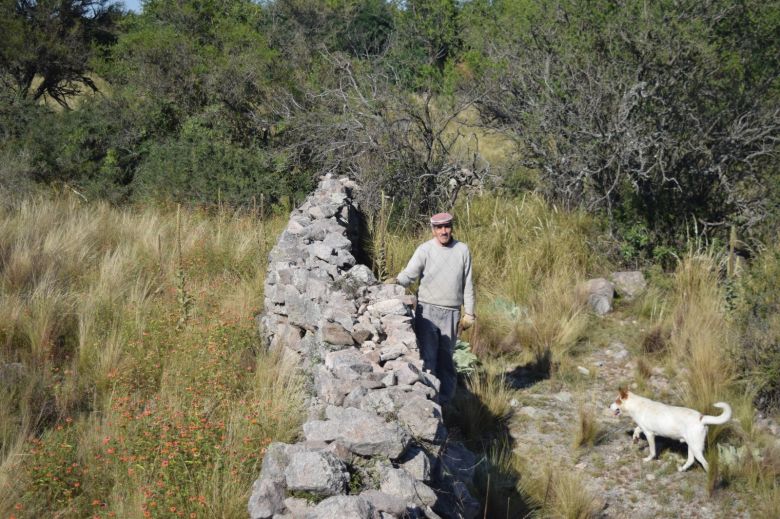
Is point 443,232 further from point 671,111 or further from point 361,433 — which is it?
point 671,111

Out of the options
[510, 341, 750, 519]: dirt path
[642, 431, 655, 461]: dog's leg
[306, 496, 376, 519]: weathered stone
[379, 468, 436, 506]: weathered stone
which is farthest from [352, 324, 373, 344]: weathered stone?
[642, 431, 655, 461]: dog's leg

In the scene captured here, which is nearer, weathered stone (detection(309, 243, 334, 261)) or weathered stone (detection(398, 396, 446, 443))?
weathered stone (detection(398, 396, 446, 443))

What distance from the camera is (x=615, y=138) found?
417 inches

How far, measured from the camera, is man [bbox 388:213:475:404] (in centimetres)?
637

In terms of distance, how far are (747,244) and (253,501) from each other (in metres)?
8.36

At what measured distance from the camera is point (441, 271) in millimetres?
6414

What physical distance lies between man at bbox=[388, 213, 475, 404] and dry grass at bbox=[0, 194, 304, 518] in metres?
1.22

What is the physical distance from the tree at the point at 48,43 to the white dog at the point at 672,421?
14.3 metres

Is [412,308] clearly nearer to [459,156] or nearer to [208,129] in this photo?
[459,156]

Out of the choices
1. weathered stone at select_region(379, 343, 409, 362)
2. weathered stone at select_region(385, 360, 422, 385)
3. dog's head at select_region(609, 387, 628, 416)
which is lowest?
dog's head at select_region(609, 387, 628, 416)

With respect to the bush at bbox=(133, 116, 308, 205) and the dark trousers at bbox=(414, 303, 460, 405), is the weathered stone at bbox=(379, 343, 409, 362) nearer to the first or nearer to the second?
the dark trousers at bbox=(414, 303, 460, 405)

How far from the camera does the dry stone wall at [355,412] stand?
3682 millimetres

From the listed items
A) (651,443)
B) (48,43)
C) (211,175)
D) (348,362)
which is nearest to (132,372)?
(348,362)

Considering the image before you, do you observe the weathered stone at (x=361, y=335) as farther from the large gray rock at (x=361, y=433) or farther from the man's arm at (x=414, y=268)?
the large gray rock at (x=361, y=433)
